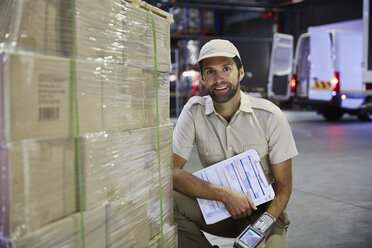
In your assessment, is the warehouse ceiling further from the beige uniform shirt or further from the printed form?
the printed form

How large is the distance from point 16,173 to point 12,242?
0.20 metres

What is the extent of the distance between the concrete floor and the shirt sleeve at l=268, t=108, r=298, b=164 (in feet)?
2.89

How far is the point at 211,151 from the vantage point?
2596 millimetres

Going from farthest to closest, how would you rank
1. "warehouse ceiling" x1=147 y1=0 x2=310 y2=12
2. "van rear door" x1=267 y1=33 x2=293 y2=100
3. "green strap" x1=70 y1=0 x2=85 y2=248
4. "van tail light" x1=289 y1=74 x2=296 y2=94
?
"warehouse ceiling" x1=147 y1=0 x2=310 y2=12 → "van tail light" x1=289 y1=74 x2=296 y2=94 → "van rear door" x1=267 y1=33 x2=293 y2=100 → "green strap" x1=70 y1=0 x2=85 y2=248

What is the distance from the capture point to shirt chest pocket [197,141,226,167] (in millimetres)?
2582

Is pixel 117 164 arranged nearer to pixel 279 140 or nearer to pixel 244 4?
pixel 279 140

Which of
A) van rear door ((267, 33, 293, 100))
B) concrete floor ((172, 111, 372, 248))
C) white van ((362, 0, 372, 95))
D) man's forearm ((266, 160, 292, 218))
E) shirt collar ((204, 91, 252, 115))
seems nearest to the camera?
man's forearm ((266, 160, 292, 218))

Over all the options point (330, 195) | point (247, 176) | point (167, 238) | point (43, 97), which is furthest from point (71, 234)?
point (330, 195)

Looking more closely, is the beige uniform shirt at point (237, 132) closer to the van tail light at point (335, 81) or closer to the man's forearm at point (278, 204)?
the man's forearm at point (278, 204)

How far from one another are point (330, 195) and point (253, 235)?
2.34 m

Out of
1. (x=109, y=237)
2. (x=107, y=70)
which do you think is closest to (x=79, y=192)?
(x=109, y=237)

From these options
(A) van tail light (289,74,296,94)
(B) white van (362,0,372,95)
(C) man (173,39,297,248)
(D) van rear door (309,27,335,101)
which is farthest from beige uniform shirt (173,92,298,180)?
(A) van tail light (289,74,296,94)

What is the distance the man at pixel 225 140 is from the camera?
2424 mm

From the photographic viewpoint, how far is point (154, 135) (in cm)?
191
